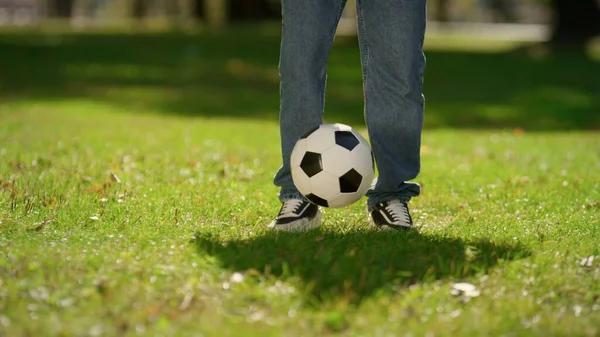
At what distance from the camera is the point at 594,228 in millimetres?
5633

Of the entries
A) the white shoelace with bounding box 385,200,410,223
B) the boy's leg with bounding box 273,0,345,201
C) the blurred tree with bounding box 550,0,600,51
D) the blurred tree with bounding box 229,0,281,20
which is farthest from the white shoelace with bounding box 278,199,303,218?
the blurred tree with bounding box 229,0,281,20

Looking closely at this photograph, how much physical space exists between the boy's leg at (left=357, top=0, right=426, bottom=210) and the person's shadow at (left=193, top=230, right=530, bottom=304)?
44 cm

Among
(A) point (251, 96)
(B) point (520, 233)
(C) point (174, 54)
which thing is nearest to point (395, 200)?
(B) point (520, 233)

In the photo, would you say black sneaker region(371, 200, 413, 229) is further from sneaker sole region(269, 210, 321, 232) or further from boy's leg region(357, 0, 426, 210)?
sneaker sole region(269, 210, 321, 232)

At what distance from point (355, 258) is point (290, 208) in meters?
0.94

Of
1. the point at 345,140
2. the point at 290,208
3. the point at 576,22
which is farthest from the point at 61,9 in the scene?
the point at 345,140

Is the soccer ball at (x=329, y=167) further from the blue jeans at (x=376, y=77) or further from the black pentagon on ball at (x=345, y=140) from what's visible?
the blue jeans at (x=376, y=77)

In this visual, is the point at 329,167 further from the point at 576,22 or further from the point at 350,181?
the point at 576,22

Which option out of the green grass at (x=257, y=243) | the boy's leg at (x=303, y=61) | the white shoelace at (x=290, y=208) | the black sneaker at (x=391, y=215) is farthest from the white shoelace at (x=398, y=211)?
the boy's leg at (x=303, y=61)

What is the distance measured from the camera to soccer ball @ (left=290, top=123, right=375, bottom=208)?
532cm

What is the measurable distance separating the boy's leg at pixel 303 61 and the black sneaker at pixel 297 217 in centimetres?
27

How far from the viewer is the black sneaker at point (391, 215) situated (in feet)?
18.0

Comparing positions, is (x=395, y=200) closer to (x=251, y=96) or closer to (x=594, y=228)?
(x=594, y=228)

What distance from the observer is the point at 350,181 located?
5348 millimetres
